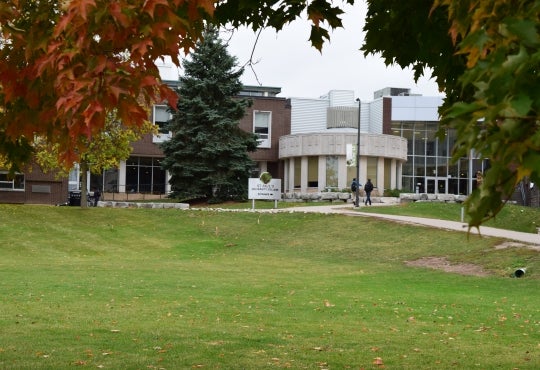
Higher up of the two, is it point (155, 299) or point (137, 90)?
point (137, 90)

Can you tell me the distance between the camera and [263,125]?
206ft

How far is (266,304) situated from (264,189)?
2754cm

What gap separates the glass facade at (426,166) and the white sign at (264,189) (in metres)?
28.5

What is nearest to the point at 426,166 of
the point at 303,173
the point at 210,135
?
the point at 303,173

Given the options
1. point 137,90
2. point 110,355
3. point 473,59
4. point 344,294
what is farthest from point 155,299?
point 473,59

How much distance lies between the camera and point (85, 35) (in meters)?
3.44

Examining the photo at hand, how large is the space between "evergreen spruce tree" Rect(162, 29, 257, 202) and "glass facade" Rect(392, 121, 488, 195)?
2259 cm

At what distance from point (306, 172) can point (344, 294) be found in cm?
4277

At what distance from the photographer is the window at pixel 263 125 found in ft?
205

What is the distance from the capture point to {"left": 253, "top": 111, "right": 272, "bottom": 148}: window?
62.6 m

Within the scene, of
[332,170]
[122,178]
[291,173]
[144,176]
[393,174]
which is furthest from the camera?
[144,176]

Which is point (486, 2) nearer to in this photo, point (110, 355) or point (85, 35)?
point (85, 35)

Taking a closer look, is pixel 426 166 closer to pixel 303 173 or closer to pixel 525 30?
pixel 303 173

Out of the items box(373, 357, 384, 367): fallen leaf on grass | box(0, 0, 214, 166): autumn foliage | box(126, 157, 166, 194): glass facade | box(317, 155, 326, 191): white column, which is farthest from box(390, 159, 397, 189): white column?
box(0, 0, 214, 166): autumn foliage
